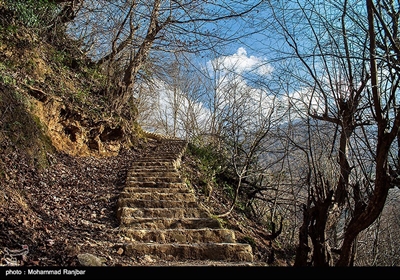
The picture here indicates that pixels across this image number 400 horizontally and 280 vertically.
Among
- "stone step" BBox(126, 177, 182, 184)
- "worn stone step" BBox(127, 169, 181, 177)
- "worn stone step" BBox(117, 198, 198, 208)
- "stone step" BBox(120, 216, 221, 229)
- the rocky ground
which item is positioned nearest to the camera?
the rocky ground

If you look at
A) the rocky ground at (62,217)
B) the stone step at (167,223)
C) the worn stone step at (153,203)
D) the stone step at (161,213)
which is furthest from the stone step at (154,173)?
the stone step at (167,223)

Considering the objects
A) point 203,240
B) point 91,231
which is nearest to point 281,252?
point 203,240

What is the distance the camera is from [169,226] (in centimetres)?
394

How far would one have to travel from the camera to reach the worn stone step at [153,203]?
14.7 ft

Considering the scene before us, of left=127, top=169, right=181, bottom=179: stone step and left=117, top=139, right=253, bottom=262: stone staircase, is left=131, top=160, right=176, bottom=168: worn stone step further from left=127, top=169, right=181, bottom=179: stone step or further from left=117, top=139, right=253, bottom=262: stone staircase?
left=117, top=139, right=253, bottom=262: stone staircase

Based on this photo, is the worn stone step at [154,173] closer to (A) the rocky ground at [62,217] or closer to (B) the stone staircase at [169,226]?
(B) the stone staircase at [169,226]

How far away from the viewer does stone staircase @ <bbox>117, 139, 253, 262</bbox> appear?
3258mm

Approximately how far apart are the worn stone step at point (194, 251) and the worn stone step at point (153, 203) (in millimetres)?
1307

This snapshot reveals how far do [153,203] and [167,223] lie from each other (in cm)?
71

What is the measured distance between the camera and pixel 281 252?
5664mm

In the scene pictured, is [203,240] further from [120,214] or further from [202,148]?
[202,148]

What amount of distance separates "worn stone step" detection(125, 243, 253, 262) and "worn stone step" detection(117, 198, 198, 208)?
4.29 ft

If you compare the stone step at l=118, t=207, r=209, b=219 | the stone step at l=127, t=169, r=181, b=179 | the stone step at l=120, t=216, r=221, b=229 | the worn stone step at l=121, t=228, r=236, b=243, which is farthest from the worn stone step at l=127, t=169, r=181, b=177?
the worn stone step at l=121, t=228, r=236, b=243

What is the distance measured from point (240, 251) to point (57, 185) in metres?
3.13
